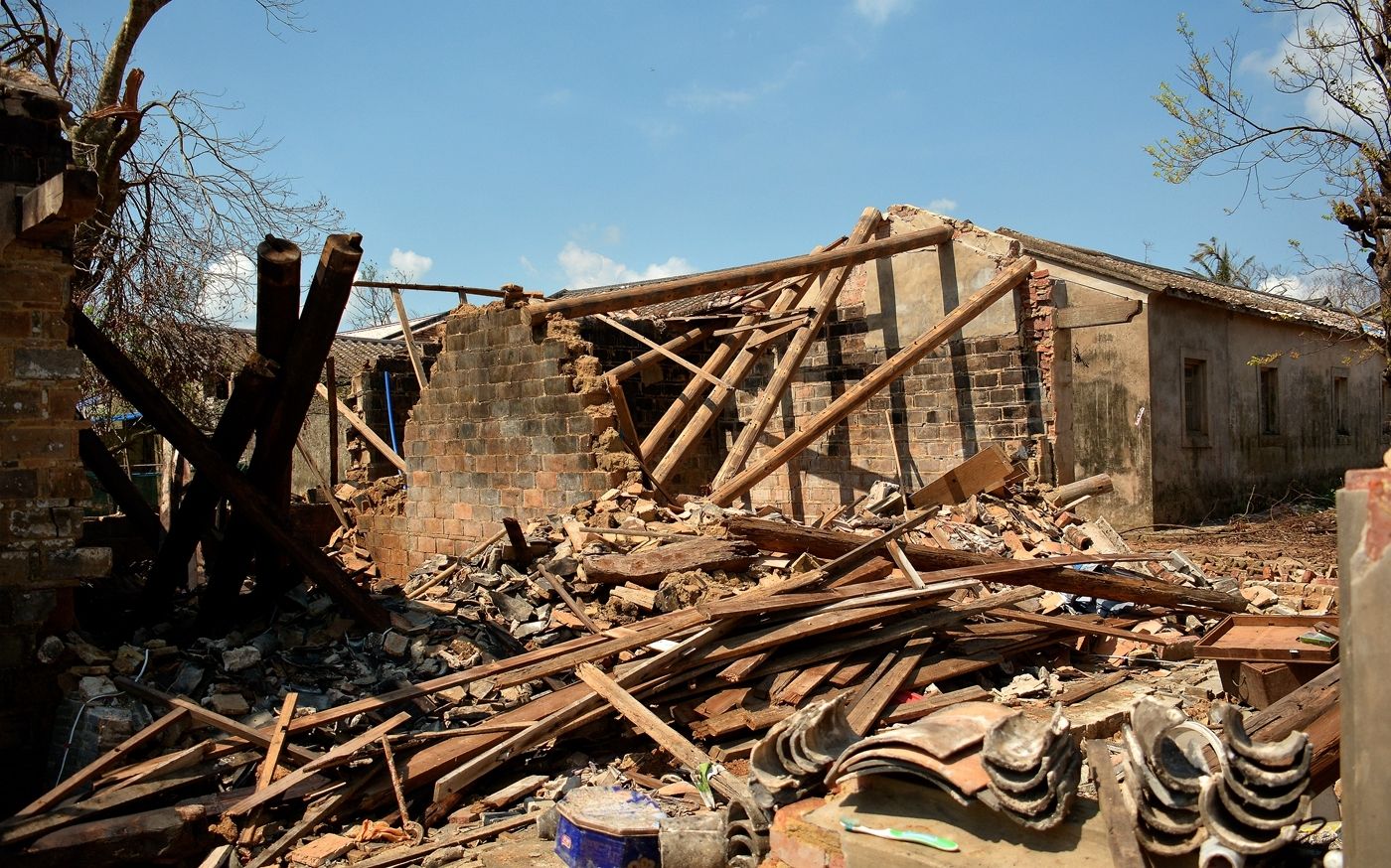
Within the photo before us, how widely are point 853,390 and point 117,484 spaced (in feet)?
25.8

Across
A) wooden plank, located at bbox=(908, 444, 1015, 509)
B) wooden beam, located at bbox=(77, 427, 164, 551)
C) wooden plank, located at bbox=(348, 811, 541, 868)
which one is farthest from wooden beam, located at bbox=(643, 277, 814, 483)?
wooden plank, located at bbox=(348, 811, 541, 868)

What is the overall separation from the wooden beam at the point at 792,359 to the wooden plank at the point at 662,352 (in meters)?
1.34

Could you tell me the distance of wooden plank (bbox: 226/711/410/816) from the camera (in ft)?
18.1

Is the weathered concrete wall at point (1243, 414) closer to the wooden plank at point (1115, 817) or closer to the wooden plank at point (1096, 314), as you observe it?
the wooden plank at point (1096, 314)

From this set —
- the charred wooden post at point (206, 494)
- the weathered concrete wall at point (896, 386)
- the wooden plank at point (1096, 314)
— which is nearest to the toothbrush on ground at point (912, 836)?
the charred wooden post at point (206, 494)

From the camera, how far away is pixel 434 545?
42.3 ft

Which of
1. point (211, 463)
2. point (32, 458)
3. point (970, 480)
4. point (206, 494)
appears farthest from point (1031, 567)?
point (32, 458)

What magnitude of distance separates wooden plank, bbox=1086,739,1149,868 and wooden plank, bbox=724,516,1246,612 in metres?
4.27

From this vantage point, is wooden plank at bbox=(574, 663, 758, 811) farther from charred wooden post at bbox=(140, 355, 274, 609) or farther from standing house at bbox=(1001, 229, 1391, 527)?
standing house at bbox=(1001, 229, 1391, 527)

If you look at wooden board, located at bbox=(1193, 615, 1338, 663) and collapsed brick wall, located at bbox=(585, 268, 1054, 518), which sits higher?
collapsed brick wall, located at bbox=(585, 268, 1054, 518)

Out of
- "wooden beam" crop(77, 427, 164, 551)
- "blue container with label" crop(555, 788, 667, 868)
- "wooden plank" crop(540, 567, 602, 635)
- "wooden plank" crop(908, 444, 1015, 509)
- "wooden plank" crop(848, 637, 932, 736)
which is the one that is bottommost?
"blue container with label" crop(555, 788, 667, 868)

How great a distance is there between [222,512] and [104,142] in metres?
3.94

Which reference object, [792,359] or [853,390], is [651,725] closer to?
[853,390]

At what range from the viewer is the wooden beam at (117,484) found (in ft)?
25.9
